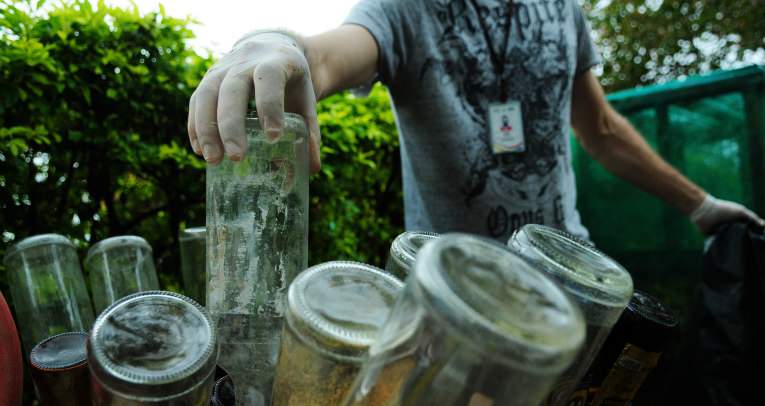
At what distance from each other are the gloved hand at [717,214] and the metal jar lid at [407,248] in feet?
5.79

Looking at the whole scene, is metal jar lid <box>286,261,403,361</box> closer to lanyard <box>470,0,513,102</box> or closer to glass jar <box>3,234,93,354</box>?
glass jar <box>3,234,93,354</box>

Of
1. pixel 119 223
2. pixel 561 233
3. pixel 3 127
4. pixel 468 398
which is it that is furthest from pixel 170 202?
pixel 468 398

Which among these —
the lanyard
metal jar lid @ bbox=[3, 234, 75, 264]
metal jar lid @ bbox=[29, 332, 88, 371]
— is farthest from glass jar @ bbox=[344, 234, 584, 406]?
the lanyard

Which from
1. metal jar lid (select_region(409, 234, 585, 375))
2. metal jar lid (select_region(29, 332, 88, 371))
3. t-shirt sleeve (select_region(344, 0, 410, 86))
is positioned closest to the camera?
metal jar lid (select_region(409, 234, 585, 375))

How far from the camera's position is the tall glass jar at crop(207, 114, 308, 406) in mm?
651

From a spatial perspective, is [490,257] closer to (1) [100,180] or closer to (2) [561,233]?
(2) [561,233]

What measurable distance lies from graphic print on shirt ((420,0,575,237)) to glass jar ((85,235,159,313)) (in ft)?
3.67

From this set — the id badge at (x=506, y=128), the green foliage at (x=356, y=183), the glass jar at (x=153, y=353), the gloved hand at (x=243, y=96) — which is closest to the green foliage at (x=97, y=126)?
the green foliage at (x=356, y=183)

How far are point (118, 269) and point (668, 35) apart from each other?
33.6ft

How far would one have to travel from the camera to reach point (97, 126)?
70.1 inches

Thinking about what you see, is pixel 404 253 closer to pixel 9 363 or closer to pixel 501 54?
pixel 9 363

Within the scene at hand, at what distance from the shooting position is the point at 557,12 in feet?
6.39

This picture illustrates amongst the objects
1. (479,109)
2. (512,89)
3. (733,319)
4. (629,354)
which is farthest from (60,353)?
(733,319)

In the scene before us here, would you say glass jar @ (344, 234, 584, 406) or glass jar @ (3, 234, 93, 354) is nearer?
glass jar @ (344, 234, 584, 406)
